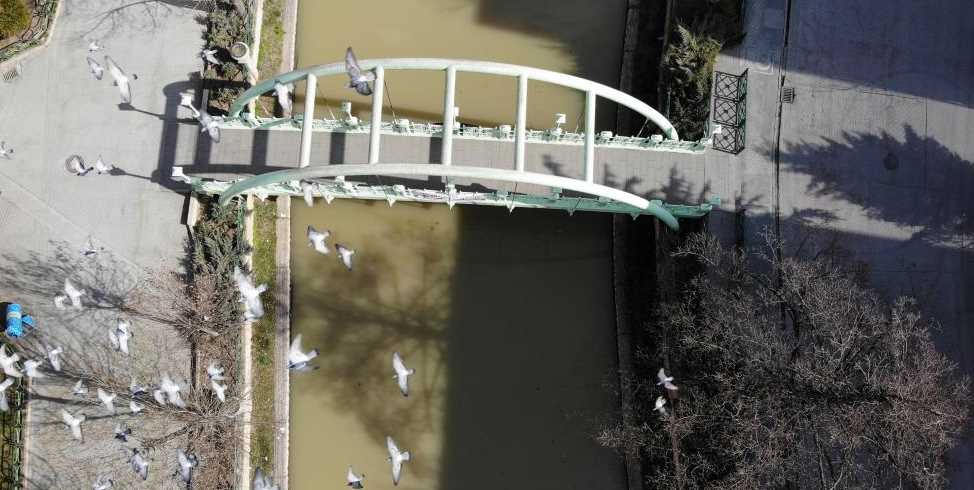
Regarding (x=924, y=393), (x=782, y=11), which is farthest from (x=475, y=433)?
(x=782, y=11)

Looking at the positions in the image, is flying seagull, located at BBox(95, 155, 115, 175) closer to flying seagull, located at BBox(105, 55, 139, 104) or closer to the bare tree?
flying seagull, located at BBox(105, 55, 139, 104)

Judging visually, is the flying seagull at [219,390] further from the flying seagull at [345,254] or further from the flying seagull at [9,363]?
the flying seagull at [9,363]

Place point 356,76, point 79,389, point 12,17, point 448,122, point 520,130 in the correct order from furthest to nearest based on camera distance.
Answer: point 12,17 → point 79,389 → point 356,76 → point 520,130 → point 448,122

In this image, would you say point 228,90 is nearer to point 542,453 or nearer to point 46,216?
point 46,216

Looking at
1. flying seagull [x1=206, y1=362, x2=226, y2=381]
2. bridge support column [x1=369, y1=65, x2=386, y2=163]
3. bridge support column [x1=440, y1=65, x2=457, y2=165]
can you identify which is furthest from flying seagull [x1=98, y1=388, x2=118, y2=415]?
bridge support column [x1=440, y1=65, x2=457, y2=165]

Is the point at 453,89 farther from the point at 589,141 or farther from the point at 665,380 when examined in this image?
the point at 665,380

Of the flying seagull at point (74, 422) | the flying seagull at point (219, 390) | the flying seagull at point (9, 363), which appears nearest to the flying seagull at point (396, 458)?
the flying seagull at point (219, 390)

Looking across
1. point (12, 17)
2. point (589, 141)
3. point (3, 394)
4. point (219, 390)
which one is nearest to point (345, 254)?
point (219, 390)
